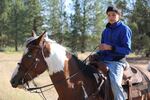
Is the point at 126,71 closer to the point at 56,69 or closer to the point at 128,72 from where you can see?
the point at 128,72

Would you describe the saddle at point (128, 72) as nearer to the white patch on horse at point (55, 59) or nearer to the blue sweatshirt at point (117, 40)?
the blue sweatshirt at point (117, 40)

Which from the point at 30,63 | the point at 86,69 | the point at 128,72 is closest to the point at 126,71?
the point at 128,72

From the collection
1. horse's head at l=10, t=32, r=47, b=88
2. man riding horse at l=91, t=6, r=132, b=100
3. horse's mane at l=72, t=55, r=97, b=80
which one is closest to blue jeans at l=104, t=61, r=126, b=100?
man riding horse at l=91, t=6, r=132, b=100

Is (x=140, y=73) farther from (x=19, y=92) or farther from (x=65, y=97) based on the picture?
(x=19, y=92)

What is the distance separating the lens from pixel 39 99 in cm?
1370

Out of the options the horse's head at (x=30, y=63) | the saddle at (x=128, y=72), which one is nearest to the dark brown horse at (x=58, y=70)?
the horse's head at (x=30, y=63)

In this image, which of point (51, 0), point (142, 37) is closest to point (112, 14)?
point (142, 37)

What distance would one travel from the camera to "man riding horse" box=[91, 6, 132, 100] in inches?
307

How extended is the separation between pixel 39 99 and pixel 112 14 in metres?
6.32

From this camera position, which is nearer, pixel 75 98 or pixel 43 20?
pixel 75 98

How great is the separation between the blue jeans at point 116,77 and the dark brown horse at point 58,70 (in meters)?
0.15

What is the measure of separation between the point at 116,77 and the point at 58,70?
1.00 m

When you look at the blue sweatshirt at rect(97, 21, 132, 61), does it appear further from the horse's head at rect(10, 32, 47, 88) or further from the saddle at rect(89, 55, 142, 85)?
the horse's head at rect(10, 32, 47, 88)

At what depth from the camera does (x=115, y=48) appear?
7.83 meters
